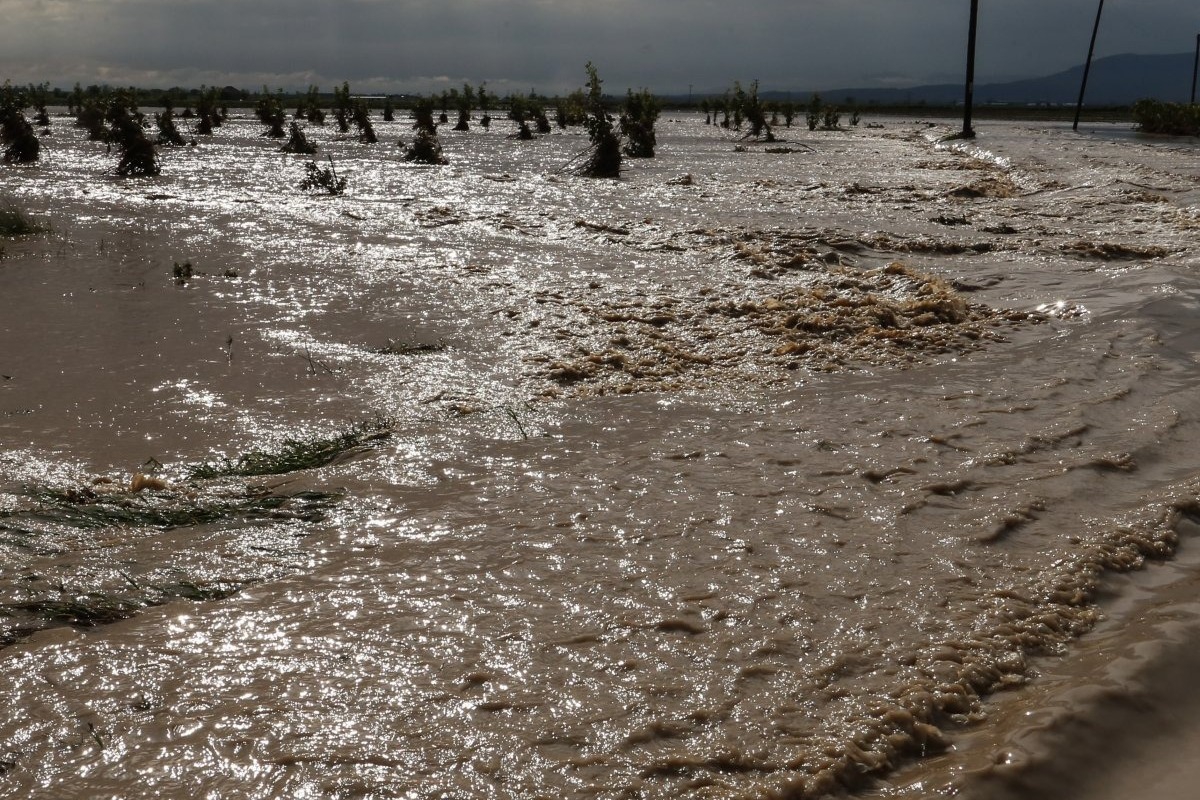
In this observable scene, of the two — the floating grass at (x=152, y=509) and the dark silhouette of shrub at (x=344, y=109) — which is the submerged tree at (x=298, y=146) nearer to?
the dark silhouette of shrub at (x=344, y=109)

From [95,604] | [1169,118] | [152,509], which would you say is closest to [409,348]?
[152,509]

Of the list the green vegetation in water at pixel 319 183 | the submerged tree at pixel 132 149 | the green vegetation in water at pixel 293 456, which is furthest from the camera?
the submerged tree at pixel 132 149

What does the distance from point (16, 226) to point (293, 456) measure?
7.70m

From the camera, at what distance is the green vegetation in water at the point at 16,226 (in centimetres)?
1033

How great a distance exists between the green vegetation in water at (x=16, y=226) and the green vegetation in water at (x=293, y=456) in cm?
731

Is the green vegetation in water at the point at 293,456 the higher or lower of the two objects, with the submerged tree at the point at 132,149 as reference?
lower

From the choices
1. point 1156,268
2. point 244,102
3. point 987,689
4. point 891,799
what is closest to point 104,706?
point 891,799

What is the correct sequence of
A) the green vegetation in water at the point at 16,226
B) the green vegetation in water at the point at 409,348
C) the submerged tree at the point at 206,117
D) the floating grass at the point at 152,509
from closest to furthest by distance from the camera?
the floating grass at the point at 152,509 → the green vegetation in water at the point at 409,348 → the green vegetation in water at the point at 16,226 → the submerged tree at the point at 206,117

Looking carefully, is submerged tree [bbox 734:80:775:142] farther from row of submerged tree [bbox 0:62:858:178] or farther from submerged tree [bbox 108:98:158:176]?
submerged tree [bbox 108:98:158:176]

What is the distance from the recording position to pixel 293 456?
15.4 ft

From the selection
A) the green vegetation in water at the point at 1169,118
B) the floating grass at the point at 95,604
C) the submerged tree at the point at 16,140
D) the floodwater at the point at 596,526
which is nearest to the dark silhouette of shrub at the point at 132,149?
the submerged tree at the point at 16,140

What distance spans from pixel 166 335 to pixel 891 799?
→ 19.4 feet

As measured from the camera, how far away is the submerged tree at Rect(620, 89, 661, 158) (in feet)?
70.2

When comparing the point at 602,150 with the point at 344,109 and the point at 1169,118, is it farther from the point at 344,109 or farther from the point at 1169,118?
the point at 1169,118
